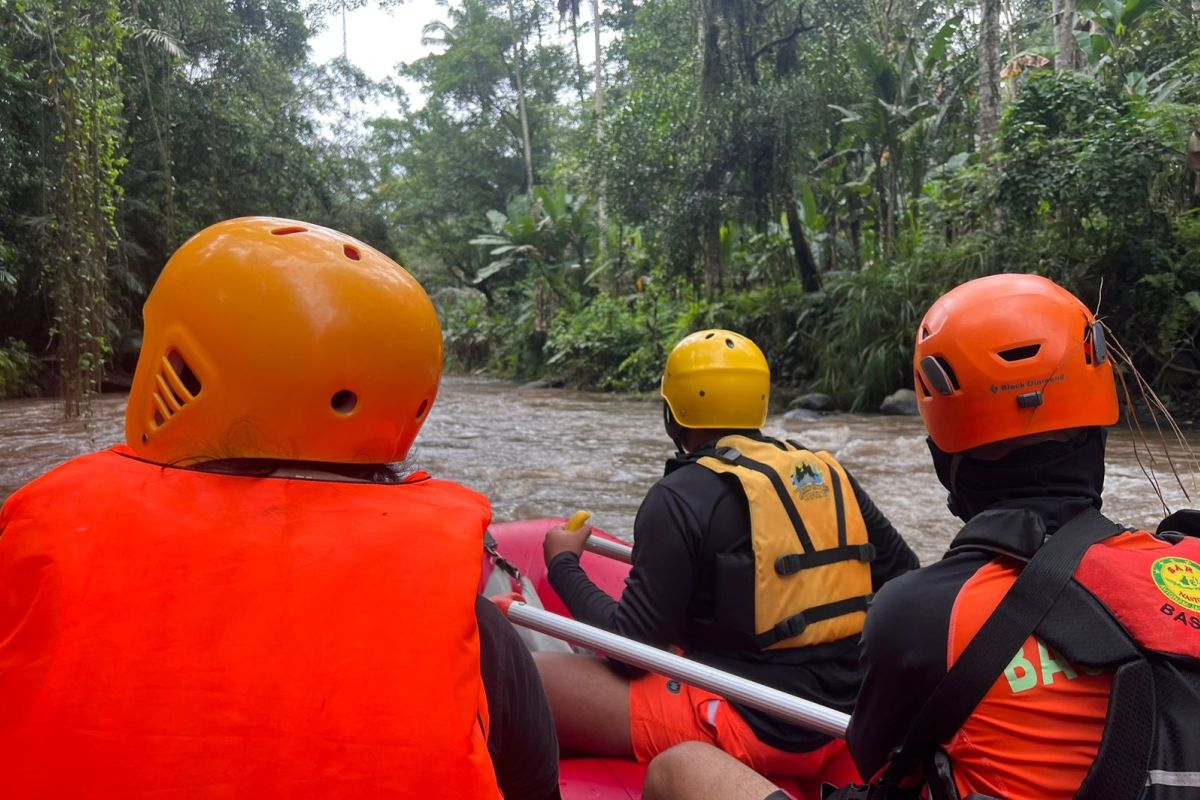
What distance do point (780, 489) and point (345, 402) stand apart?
3.69 feet

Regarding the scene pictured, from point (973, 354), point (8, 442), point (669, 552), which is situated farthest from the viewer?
point (8, 442)

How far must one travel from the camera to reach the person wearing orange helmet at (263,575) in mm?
881

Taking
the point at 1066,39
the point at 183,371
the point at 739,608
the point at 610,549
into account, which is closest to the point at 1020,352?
the point at 739,608

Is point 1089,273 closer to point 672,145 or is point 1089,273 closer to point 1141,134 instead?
point 1141,134

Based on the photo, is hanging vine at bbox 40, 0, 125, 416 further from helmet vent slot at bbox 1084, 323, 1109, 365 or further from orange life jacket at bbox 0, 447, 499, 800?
helmet vent slot at bbox 1084, 323, 1109, 365

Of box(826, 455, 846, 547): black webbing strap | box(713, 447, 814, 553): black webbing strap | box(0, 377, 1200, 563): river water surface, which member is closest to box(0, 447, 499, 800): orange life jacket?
box(713, 447, 814, 553): black webbing strap

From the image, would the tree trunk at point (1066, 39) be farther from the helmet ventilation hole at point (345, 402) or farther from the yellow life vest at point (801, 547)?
the helmet ventilation hole at point (345, 402)

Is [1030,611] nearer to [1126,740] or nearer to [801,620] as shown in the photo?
[1126,740]

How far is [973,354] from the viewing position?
51.1 inches

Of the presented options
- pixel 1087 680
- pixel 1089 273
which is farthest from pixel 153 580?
pixel 1089 273

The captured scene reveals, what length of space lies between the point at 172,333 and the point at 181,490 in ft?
0.66

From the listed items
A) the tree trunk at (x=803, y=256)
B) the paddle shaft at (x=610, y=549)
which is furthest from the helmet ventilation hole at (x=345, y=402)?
the tree trunk at (x=803, y=256)

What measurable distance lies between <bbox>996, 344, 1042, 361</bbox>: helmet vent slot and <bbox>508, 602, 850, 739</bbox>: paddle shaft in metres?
0.74

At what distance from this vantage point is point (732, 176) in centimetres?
1279
